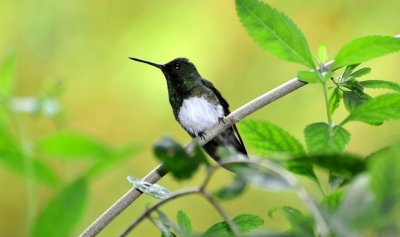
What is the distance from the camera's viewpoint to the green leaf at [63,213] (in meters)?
0.42

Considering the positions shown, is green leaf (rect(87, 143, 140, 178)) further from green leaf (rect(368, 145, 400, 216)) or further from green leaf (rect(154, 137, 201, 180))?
green leaf (rect(368, 145, 400, 216))

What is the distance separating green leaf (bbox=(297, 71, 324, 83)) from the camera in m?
0.42

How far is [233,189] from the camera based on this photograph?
1.08 feet

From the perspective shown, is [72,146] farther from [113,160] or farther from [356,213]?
[356,213]

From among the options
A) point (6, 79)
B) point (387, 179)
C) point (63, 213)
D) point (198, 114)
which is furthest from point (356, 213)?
point (198, 114)

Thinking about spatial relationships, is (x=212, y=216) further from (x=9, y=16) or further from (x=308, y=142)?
(x=308, y=142)

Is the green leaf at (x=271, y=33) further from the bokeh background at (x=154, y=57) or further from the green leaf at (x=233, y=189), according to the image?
the bokeh background at (x=154, y=57)

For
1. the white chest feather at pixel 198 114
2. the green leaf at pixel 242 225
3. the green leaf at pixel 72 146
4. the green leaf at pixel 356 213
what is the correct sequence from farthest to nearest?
the white chest feather at pixel 198 114, the green leaf at pixel 72 146, the green leaf at pixel 242 225, the green leaf at pixel 356 213

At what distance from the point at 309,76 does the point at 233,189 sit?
5.0 inches

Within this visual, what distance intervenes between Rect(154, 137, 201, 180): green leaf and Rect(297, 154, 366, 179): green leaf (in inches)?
3.0

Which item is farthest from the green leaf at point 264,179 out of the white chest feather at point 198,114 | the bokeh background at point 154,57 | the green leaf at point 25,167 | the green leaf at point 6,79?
the bokeh background at point 154,57

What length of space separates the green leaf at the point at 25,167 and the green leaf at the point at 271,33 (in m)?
0.31

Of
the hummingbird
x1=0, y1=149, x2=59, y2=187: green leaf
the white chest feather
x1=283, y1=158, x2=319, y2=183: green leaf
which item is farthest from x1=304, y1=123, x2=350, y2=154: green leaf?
the white chest feather

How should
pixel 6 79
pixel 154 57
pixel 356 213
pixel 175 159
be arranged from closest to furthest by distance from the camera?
1. pixel 356 213
2. pixel 175 159
3. pixel 6 79
4. pixel 154 57
